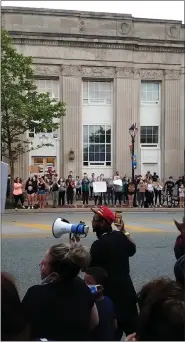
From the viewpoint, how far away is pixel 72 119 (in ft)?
117

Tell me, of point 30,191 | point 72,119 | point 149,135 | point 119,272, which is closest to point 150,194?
point 30,191

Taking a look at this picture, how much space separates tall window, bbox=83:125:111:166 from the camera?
36.4 meters

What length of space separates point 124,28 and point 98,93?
5488 mm

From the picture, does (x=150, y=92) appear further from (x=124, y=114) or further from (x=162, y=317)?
(x=162, y=317)

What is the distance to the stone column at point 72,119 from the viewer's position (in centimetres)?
3538

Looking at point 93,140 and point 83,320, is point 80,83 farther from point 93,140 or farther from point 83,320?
point 83,320

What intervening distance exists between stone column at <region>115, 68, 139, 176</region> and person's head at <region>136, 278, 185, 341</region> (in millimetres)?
33727

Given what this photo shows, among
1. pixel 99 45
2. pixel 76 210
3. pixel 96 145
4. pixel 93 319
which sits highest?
pixel 99 45

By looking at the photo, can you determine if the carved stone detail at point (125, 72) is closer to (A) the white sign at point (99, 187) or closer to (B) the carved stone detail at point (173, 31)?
(B) the carved stone detail at point (173, 31)

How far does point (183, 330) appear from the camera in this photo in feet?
7.01

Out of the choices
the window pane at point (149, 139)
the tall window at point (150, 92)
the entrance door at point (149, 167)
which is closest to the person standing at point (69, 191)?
the entrance door at point (149, 167)

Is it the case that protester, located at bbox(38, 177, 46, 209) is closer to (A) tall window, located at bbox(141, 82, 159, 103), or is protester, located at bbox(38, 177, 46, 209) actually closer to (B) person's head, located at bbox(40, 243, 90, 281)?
(A) tall window, located at bbox(141, 82, 159, 103)

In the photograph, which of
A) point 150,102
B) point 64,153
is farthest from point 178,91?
point 64,153

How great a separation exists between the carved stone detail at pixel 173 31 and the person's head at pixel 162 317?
37.1 meters
